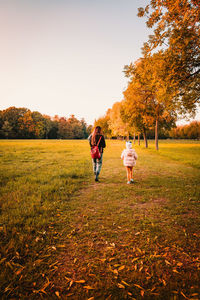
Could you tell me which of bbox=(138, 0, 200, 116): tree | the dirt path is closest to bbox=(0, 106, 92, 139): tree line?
bbox=(138, 0, 200, 116): tree

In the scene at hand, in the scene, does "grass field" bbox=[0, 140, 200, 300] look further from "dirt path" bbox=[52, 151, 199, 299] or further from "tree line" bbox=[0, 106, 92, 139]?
"tree line" bbox=[0, 106, 92, 139]

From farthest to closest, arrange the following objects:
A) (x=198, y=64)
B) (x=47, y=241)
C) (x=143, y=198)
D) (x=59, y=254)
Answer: (x=198, y=64) → (x=143, y=198) → (x=47, y=241) → (x=59, y=254)

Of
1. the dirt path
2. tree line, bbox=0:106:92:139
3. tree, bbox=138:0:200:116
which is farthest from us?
tree line, bbox=0:106:92:139

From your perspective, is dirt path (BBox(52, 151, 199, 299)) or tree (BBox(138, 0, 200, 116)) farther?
tree (BBox(138, 0, 200, 116))

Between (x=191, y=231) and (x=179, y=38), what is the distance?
8.94 meters

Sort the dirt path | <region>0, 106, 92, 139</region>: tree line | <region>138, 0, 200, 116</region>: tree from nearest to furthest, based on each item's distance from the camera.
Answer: the dirt path → <region>138, 0, 200, 116</region>: tree → <region>0, 106, 92, 139</region>: tree line

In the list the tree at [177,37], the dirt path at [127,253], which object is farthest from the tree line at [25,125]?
the dirt path at [127,253]

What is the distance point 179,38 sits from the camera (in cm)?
757

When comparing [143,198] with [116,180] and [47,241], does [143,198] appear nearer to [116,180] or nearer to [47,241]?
[116,180]

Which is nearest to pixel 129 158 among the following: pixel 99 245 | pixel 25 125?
pixel 99 245

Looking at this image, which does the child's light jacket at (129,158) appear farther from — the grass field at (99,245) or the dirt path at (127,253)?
Answer: the dirt path at (127,253)

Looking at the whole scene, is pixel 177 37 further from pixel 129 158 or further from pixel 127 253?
pixel 127 253

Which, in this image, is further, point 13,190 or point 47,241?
point 13,190

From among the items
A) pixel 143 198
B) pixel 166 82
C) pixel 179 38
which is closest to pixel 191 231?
pixel 143 198
